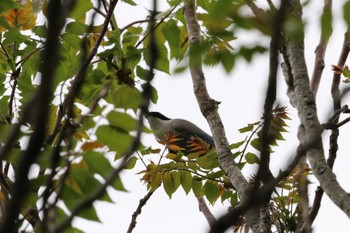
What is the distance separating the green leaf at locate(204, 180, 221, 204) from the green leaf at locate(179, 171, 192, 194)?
0.08m

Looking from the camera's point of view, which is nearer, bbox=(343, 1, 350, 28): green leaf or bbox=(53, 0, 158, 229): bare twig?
bbox=(53, 0, 158, 229): bare twig

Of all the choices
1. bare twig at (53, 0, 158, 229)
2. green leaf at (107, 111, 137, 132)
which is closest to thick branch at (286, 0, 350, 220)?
green leaf at (107, 111, 137, 132)

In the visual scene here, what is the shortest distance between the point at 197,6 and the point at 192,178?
3.08ft

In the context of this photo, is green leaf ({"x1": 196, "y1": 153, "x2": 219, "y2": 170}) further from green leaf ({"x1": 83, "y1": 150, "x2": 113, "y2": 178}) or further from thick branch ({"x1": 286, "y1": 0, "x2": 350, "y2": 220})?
green leaf ({"x1": 83, "y1": 150, "x2": 113, "y2": 178})

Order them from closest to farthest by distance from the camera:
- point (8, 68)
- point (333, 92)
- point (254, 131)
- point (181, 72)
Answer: point (181, 72) < point (333, 92) < point (254, 131) < point (8, 68)

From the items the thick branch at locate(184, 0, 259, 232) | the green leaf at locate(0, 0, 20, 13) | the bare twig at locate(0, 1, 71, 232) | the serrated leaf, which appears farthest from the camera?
the serrated leaf

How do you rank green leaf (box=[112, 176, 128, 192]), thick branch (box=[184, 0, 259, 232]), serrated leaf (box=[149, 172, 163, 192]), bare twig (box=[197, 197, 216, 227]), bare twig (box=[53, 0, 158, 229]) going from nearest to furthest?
1. bare twig (box=[53, 0, 158, 229])
2. green leaf (box=[112, 176, 128, 192])
3. thick branch (box=[184, 0, 259, 232])
4. bare twig (box=[197, 197, 216, 227])
5. serrated leaf (box=[149, 172, 163, 192])

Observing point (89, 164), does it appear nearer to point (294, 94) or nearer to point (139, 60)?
point (294, 94)

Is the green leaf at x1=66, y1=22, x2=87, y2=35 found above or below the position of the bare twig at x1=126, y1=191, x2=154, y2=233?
above

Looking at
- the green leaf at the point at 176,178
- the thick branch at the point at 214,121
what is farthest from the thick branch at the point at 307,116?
the green leaf at the point at 176,178

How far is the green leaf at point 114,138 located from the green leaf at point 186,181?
1.36 meters

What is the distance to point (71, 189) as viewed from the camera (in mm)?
1750

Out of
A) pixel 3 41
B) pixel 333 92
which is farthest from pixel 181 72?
pixel 3 41

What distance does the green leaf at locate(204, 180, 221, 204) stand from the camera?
117 inches
